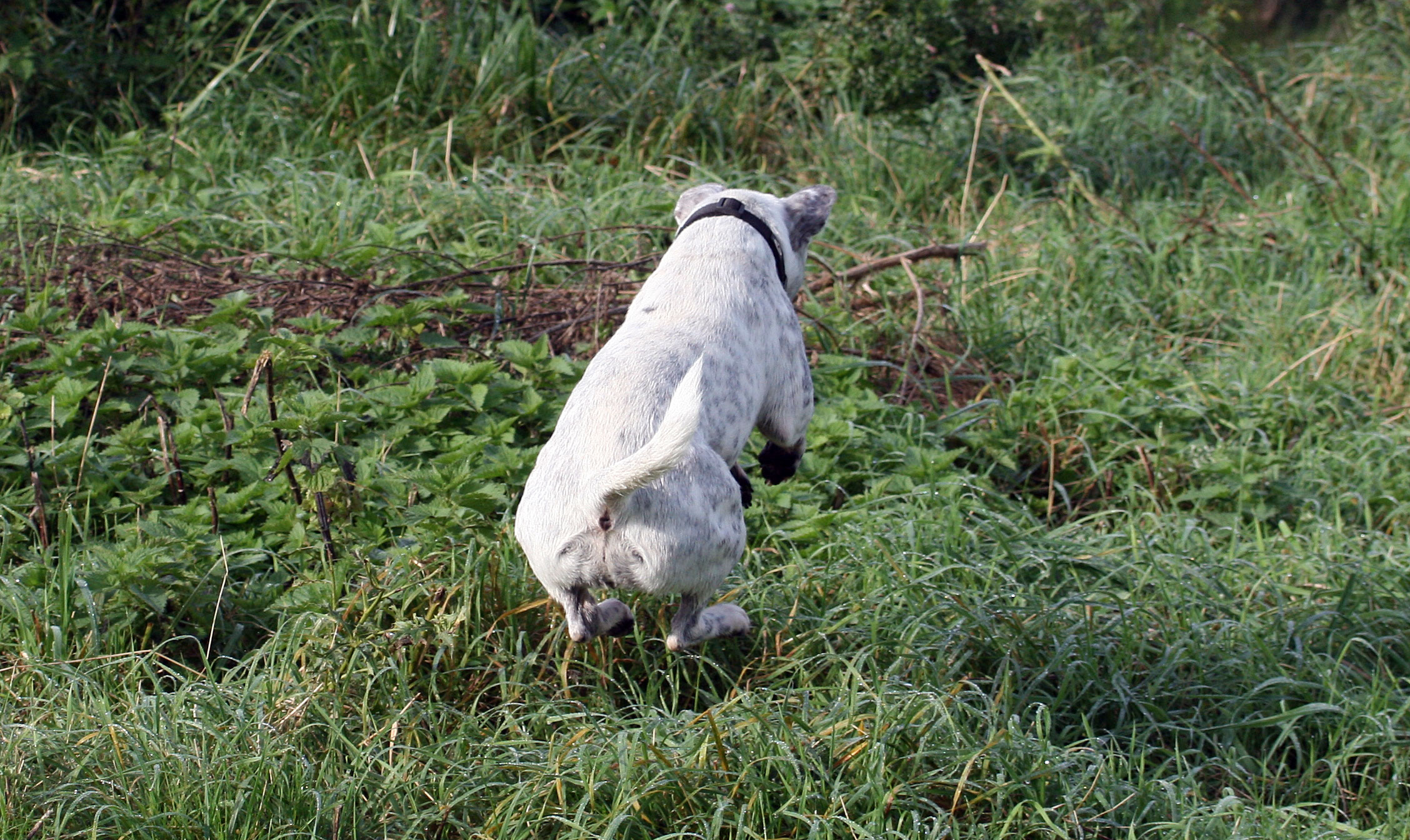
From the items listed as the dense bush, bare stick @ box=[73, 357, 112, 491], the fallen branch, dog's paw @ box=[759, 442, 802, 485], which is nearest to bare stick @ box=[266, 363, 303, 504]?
bare stick @ box=[73, 357, 112, 491]

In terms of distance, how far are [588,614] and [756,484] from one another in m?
1.62

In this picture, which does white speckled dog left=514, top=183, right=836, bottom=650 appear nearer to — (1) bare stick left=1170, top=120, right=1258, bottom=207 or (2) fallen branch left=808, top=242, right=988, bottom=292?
(2) fallen branch left=808, top=242, right=988, bottom=292

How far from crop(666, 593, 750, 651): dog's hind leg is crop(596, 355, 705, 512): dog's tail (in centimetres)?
32

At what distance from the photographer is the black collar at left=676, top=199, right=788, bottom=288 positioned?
114 inches

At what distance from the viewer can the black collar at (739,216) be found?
2895 millimetres

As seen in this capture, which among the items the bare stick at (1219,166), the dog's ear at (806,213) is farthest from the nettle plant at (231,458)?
the bare stick at (1219,166)

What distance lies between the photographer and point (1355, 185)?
6.47m

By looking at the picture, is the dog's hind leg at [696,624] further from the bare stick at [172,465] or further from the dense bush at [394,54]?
the dense bush at [394,54]

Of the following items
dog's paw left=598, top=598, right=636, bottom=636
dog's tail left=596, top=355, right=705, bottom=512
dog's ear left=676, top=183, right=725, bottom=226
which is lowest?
dog's paw left=598, top=598, right=636, bottom=636

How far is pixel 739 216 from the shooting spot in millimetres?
2893

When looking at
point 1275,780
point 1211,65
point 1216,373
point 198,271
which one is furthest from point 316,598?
point 1211,65

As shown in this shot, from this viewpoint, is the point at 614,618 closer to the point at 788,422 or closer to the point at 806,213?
the point at 788,422

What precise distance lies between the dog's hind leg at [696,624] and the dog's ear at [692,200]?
38.8 inches

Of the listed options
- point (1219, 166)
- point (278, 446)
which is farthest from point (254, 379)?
point (1219, 166)
